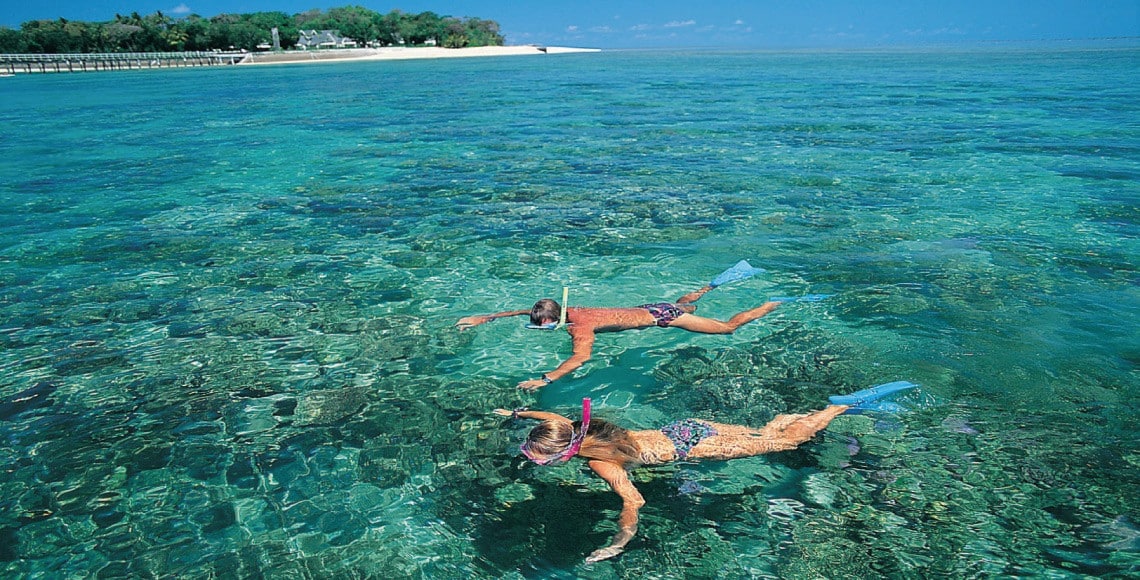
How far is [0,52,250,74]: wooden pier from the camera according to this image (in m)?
81.2

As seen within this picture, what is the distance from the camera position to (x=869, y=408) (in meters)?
6.16

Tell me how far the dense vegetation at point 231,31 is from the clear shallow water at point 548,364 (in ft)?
372

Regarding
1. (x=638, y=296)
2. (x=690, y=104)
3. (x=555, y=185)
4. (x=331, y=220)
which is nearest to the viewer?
(x=638, y=296)

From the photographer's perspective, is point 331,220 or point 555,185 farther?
point 555,185

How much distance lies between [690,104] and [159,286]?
27248mm

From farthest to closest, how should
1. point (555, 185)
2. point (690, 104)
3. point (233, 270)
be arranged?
1. point (690, 104)
2. point (555, 185)
3. point (233, 270)

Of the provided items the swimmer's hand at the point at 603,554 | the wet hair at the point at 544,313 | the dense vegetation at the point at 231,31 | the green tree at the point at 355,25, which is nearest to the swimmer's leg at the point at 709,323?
the wet hair at the point at 544,313

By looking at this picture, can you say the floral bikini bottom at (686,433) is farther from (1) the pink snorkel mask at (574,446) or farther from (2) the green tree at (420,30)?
(2) the green tree at (420,30)

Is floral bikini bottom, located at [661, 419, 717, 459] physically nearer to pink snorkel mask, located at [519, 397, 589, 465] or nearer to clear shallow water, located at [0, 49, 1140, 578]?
clear shallow water, located at [0, 49, 1140, 578]

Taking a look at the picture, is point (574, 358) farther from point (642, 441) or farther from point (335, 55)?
point (335, 55)

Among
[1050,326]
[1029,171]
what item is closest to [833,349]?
[1050,326]

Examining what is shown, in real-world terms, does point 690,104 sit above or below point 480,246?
above

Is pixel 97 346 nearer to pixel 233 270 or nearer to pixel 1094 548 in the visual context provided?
pixel 233 270

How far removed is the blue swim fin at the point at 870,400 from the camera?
616 centimetres
